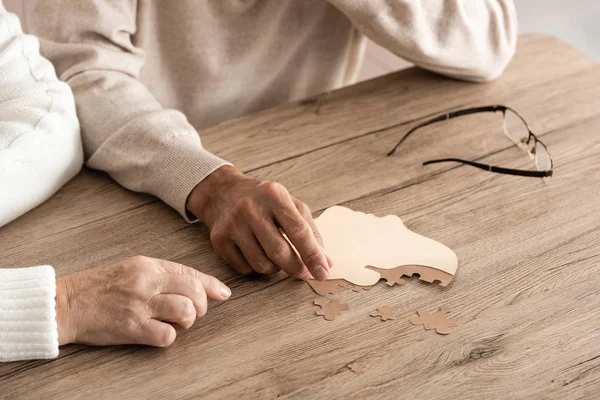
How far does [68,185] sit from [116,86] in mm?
198

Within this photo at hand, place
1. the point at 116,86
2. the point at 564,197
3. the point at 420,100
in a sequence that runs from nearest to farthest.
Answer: the point at 564,197
the point at 116,86
the point at 420,100

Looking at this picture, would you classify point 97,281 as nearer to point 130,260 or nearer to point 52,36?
point 130,260

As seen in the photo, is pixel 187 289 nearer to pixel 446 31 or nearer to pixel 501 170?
pixel 501 170

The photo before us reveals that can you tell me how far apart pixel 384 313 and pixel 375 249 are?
0.14m

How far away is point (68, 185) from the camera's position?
133cm

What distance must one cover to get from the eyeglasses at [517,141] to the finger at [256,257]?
1.28 ft

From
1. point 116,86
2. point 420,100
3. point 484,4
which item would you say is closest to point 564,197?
point 420,100

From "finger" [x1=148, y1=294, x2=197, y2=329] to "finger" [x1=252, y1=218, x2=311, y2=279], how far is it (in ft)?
0.50

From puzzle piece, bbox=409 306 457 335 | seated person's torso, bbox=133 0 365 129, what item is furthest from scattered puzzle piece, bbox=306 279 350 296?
seated person's torso, bbox=133 0 365 129

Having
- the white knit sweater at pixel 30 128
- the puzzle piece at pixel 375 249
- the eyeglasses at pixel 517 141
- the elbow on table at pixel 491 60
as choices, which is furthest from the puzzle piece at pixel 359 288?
the elbow on table at pixel 491 60

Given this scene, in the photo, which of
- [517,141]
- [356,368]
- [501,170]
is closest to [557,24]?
[517,141]

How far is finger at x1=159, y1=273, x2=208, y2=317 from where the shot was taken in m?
1.01

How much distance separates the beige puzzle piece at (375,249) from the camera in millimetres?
1106

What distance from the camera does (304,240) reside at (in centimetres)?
109
